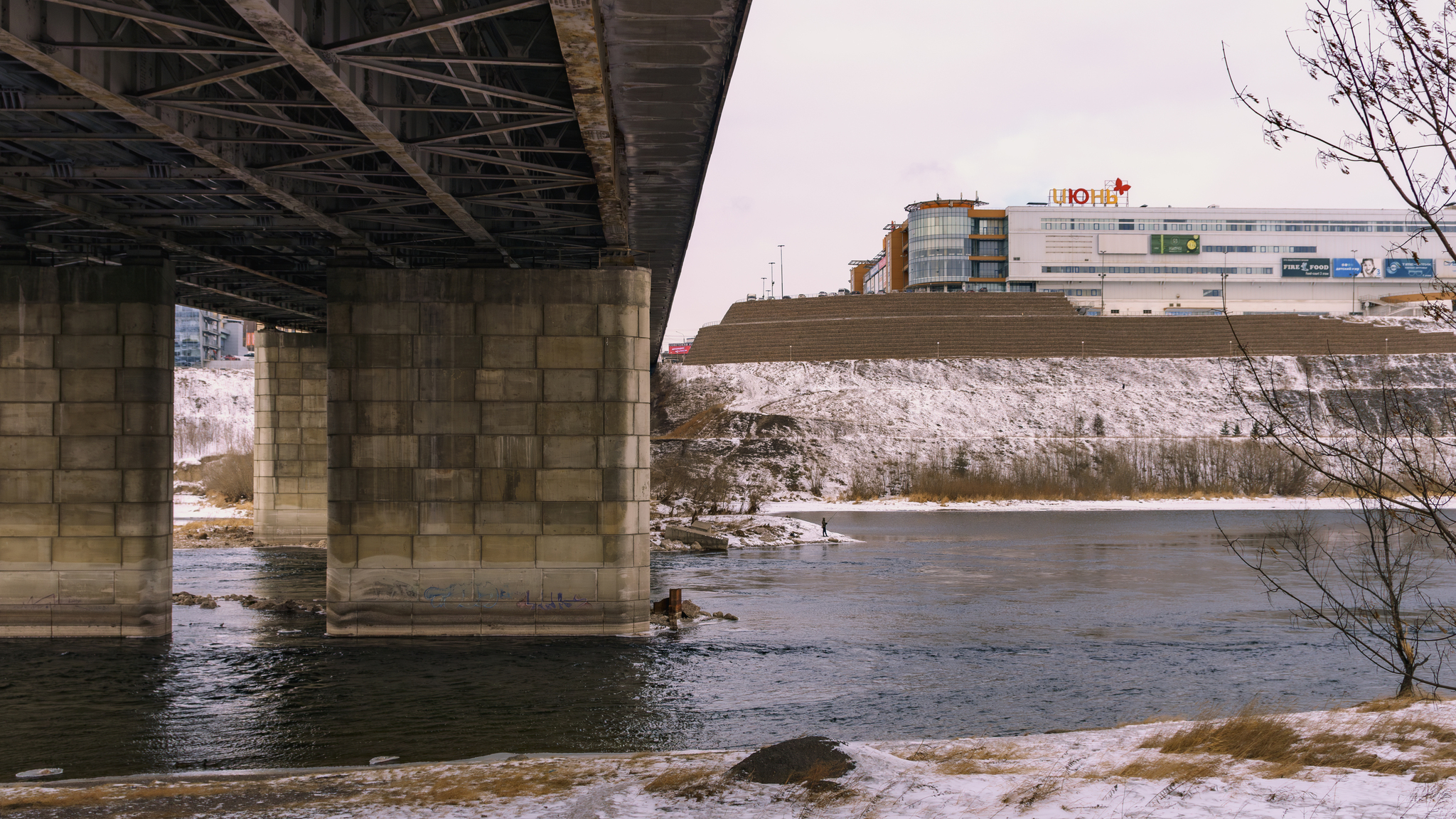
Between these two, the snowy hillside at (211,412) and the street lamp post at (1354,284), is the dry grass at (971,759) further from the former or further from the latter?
the street lamp post at (1354,284)

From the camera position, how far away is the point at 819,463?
98.2 m

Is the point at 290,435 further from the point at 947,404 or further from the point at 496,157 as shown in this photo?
the point at 947,404

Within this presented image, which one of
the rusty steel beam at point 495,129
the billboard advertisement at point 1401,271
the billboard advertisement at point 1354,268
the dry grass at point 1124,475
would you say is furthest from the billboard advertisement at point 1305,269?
the rusty steel beam at point 495,129

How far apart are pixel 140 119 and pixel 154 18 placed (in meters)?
4.11

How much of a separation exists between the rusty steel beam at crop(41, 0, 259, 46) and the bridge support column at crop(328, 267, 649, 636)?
44.8 ft

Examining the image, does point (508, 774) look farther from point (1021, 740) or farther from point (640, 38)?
point (640, 38)

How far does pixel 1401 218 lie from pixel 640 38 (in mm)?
169232

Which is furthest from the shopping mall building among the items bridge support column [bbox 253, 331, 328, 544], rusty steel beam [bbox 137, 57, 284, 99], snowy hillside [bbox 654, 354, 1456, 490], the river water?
rusty steel beam [bbox 137, 57, 284, 99]

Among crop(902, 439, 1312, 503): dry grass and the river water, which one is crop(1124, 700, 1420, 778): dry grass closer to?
the river water

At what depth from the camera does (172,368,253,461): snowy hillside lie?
120312mm

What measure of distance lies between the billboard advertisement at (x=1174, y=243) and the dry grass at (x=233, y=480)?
11449cm

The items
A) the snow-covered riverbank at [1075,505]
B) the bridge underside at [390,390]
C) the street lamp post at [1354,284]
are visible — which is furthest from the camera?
the street lamp post at [1354,284]

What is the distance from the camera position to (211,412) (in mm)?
131750

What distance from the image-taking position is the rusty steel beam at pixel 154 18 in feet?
39.6
